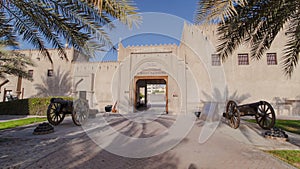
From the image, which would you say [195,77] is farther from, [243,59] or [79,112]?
[79,112]

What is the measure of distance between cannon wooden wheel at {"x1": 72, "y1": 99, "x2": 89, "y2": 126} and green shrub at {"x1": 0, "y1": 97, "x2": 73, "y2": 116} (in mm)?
5832

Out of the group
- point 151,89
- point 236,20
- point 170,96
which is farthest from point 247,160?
point 151,89

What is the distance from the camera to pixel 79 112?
8406mm

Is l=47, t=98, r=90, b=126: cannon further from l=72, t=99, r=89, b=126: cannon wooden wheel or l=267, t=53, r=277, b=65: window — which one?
l=267, t=53, r=277, b=65: window

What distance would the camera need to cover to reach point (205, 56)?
1480cm

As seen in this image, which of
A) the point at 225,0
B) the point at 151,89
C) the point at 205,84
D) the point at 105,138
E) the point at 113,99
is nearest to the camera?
the point at 225,0

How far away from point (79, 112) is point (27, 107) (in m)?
8.17

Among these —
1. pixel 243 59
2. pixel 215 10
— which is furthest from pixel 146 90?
pixel 215 10

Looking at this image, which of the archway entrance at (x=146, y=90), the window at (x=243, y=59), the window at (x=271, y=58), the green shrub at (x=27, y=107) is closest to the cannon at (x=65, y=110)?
the green shrub at (x=27, y=107)

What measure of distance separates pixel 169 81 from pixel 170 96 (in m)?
1.48

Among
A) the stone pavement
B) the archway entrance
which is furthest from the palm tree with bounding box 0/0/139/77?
the archway entrance

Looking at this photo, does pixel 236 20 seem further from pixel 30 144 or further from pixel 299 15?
pixel 30 144

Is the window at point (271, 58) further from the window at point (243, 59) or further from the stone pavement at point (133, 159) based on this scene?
the stone pavement at point (133, 159)

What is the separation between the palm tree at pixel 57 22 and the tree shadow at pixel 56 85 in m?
14.4
